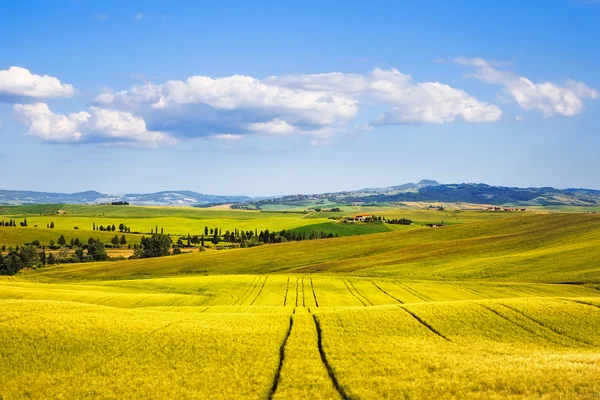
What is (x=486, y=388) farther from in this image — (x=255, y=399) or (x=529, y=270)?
(x=529, y=270)

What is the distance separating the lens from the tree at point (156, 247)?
17225 centimetres

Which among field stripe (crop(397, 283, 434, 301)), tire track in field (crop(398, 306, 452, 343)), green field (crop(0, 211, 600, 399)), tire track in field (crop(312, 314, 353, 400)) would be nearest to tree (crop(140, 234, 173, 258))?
green field (crop(0, 211, 600, 399))

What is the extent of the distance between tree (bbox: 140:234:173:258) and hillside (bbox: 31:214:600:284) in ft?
133

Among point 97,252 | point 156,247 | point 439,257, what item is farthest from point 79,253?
point 439,257

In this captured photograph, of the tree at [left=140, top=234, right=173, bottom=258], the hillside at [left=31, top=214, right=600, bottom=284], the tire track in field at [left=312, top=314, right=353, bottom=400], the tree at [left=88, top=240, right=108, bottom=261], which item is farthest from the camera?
the tree at [left=140, top=234, right=173, bottom=258]

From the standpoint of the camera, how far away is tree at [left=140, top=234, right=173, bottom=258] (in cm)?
17225

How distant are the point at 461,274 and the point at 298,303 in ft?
117

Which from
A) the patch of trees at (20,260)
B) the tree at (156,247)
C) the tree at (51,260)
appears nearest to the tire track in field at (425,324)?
the patch of trees at (20,260)

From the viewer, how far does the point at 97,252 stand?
173 meters

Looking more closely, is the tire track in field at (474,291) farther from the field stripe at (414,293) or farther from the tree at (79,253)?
the tree at (79,253)

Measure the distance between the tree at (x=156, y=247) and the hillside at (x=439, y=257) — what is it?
40552mm

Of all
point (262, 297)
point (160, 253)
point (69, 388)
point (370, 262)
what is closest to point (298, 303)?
point (262, 297)

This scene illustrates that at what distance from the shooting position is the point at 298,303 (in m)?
60.6

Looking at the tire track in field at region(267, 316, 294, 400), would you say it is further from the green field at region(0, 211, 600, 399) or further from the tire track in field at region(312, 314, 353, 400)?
the tire track in field at region(312, 314, 353, 400)
